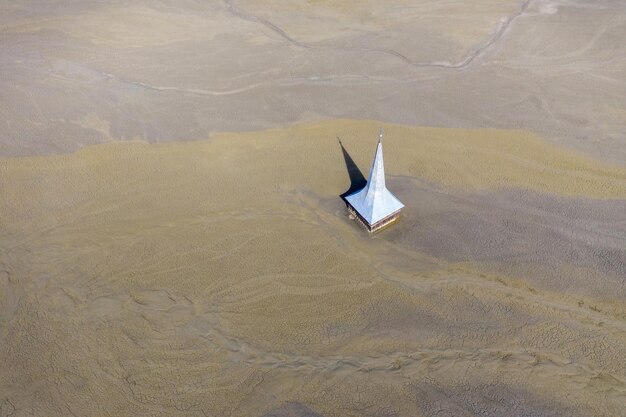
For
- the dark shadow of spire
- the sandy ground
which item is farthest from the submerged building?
the sandy ground

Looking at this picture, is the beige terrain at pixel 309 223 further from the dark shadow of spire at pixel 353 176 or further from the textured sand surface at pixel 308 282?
the dark shadow of spire at pixel 353 176

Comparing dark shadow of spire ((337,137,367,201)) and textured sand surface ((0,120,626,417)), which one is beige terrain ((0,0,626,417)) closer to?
textured sand surface ((0,120,626,417))

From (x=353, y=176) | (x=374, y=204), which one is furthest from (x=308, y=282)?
(x=353, y=176)

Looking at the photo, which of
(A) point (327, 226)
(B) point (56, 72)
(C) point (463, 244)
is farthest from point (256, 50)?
(C) point (463, 244)

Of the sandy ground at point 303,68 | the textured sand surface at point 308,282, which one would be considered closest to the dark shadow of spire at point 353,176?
the textured sand surface at point 308,282

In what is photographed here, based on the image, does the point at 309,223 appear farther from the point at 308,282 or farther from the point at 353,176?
the point at 353,176
